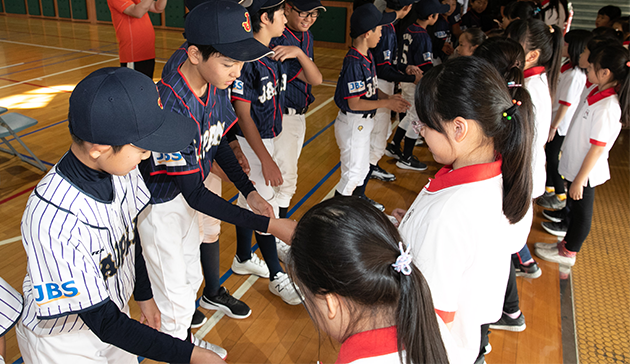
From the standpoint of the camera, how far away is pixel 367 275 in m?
0.96

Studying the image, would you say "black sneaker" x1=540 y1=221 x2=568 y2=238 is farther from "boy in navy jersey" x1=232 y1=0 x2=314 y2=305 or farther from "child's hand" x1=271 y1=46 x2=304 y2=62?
"child's hand" x1=271 y1=46 x2=304 y2=62

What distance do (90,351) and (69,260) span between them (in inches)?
17.7

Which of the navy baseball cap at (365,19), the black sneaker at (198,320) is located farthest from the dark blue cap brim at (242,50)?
the black sneaker at (198,320)

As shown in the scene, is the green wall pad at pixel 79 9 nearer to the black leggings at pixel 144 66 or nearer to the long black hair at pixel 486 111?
the black leggings at pixel 144 66

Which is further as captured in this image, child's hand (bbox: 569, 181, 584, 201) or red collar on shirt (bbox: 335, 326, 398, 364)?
child's hand (bbox: 569, 181, 584, 201)

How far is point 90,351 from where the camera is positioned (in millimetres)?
1528

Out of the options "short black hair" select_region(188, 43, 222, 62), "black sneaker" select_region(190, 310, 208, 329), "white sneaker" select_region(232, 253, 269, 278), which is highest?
"short black hair" select_region(188, 43, 222, 62)

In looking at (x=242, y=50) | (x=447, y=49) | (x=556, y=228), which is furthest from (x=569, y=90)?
(x=242, y=50)

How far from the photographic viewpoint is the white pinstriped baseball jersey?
4.17ft

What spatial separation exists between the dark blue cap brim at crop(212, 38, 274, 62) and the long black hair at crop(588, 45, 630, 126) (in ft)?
8.65

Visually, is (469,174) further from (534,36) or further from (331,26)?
(331,26)

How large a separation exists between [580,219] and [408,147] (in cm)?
213

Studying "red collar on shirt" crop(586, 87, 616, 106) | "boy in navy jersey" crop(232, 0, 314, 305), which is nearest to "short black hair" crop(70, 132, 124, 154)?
"boy in navy jersey" crop(232, 0, 314, 305)

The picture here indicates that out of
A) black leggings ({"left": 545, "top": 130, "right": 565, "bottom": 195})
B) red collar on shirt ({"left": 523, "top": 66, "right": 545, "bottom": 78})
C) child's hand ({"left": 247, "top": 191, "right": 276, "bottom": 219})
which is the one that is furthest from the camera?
black leggings ({"left": 545, "top": 130, "right": 565, "bottom": 195})
